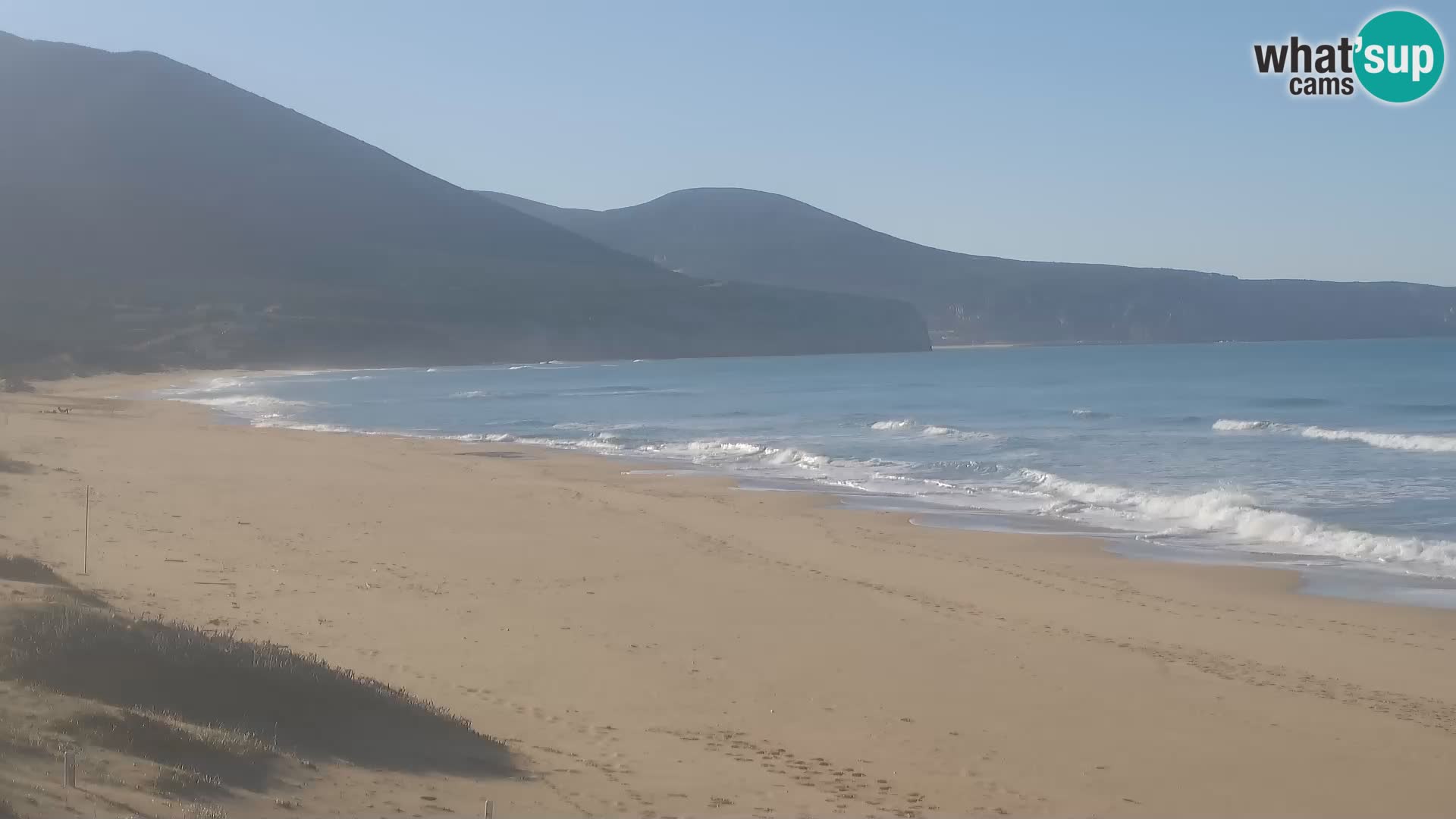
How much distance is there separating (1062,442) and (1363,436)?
23.4 ft

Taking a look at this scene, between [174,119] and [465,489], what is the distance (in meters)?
151

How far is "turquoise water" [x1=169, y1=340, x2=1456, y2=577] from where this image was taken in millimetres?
16469

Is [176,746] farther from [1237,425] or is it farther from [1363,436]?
[1237,425]

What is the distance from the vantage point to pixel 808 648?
940 centimetres

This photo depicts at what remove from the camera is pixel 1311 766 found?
689 cm

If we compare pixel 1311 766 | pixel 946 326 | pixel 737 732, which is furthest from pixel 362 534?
pixel 946 326

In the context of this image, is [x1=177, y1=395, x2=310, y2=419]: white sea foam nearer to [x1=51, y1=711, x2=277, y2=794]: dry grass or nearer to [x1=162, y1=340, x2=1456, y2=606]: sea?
[x1=162, y1=340, x2=1456, y2=606]: sea

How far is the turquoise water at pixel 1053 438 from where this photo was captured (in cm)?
1647

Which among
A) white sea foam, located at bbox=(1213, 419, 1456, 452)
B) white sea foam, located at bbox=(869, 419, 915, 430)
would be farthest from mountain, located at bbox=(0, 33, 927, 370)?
white sea foam, located at bbox=(1213, 419, 1456, 452)

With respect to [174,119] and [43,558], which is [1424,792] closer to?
[43,558]

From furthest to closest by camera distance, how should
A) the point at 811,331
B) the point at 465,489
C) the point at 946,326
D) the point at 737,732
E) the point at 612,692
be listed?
the point at 946,326
the point at 811,331
the point at 465,489
the point at 612,692
the point at 737,732

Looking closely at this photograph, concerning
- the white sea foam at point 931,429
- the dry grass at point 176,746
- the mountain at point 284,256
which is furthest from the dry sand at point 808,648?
the mountain at point 284,256

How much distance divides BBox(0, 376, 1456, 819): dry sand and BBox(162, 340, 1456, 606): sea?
1.94 metres

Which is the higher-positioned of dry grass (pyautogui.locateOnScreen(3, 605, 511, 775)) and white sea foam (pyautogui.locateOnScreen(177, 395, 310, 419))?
white sea foam (pyautogui.locateOnScreen(177, 395, 310, 419))
